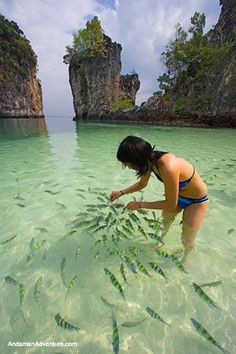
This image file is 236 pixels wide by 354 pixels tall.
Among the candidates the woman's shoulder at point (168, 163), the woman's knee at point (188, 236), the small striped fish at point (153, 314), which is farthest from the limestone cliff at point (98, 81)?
the small striped fish at point (153, 314)

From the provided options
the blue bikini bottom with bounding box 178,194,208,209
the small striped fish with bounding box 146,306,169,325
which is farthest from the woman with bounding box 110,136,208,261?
the small striped fish with bounding box 146,306,169,325

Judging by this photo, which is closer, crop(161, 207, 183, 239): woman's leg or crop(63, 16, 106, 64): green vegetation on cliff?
crop(161, 207, 183, 239): woman's leg

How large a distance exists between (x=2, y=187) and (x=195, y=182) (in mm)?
5208

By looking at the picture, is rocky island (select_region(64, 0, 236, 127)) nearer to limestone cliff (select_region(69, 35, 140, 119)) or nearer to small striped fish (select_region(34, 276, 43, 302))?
limestone cliff (select_region(69, 35, 140, 119))

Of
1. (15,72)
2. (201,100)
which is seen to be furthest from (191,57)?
(15,72)

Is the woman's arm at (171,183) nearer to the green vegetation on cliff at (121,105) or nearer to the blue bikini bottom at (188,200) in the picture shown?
the blue bikini bottom at (188,200)

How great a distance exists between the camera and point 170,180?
2.36 m

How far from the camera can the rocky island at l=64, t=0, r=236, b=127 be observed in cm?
2569

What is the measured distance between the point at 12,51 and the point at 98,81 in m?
30.0

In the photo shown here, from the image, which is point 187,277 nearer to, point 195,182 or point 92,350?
point 195,182

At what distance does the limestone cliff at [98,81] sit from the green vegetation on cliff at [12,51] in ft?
59.6

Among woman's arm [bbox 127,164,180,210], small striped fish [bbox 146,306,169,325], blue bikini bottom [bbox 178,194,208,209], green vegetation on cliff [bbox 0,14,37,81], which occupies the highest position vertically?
green vegetation on cliff [bbox 0,14,37,81]

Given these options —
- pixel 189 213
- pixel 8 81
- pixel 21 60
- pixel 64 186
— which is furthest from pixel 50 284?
pixel 21 60

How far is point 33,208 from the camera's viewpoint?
4797 millimetres
